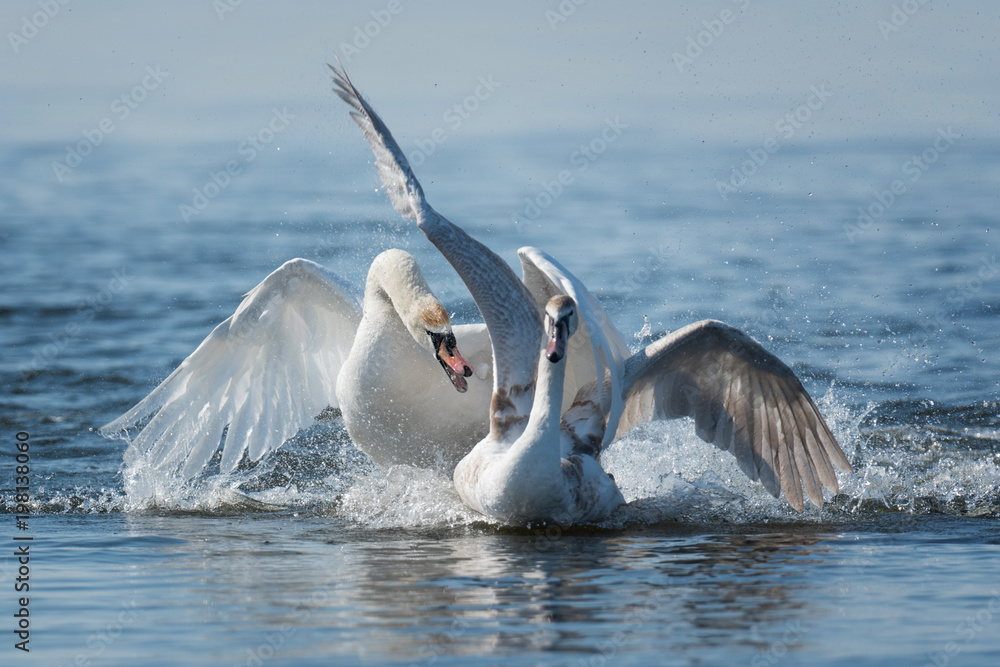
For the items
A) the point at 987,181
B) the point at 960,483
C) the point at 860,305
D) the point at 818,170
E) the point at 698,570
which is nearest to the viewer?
the point at 698,570

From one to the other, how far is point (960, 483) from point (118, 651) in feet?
18.3

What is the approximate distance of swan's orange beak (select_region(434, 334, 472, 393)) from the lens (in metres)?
7.53

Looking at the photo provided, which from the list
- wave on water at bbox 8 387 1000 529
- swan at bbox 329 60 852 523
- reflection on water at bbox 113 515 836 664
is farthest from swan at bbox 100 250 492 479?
reflection on water at bbox 113 515 836 664

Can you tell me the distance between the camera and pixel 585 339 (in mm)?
8391

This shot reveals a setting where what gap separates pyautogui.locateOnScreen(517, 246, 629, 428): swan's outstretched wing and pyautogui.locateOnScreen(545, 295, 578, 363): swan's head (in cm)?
8

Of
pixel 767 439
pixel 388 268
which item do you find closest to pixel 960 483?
pixel 767 439

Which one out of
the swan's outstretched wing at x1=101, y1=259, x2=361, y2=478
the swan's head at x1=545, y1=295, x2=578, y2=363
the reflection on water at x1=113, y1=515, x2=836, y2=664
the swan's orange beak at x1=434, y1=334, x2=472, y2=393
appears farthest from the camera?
the swan's outstretched wing at x1=101, y1=259, x2=361, y2=478

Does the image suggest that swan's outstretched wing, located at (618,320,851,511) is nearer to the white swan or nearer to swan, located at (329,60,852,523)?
swan, located at (329,60,852,523)

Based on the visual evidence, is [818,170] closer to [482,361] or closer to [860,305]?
[860,305]

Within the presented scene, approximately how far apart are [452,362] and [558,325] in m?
0.75

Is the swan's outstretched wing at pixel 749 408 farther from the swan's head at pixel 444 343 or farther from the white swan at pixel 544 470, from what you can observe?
the swan's head at pixel 444 343

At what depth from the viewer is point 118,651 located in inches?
213

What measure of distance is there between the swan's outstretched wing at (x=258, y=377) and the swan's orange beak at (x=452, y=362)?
172 centimetres

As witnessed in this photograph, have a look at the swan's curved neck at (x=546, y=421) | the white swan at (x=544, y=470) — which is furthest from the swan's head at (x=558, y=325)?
the swan's curved neck at (x=546, y=421)
